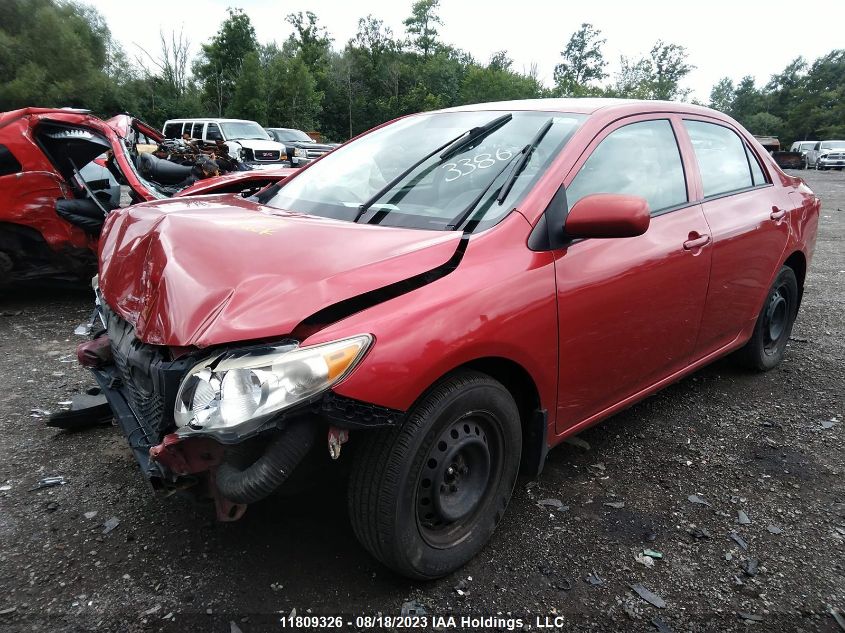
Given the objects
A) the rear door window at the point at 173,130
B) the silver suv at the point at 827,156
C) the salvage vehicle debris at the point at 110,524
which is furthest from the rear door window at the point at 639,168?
the silver suv at the point at 827,156

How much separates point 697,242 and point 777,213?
115 centimetres

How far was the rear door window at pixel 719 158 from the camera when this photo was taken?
3324 millimetres

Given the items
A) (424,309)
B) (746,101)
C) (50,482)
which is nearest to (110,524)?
(50,482)

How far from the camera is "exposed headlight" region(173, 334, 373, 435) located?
67.3 inches

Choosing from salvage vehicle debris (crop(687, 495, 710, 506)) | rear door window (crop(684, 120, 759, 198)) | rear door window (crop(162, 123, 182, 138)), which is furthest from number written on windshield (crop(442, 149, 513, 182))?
rear door window (crop(162, 123, 182, 138))

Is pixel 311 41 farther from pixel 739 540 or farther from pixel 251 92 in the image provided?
pixel 739 540

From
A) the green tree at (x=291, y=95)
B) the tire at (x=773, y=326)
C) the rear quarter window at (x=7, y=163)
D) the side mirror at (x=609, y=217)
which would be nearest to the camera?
the side mirror at (x=609, y=217)

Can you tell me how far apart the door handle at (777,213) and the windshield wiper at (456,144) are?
1.98 m

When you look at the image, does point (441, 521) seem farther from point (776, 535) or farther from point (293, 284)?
point (776, 535)

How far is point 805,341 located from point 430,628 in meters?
4.54

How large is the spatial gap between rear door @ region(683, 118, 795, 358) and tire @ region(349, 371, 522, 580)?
1664 mm

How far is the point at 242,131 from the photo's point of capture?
2059 centimetres

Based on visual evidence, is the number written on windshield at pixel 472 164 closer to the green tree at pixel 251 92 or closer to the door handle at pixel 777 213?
the door handle at pixel 777 213

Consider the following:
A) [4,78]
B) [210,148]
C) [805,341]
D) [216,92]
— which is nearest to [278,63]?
[216,92]
